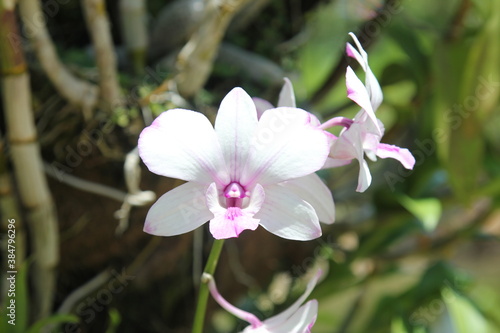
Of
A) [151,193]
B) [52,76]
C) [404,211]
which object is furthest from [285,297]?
[52,76]

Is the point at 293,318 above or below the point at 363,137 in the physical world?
below

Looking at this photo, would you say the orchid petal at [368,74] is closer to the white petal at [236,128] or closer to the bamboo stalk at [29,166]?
the white petal at [236,128]

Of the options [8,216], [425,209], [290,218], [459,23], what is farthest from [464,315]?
[8,216]

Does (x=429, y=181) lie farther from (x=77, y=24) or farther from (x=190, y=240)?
(x=77, y=24)

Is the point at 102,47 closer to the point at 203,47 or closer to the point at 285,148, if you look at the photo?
the point at 203,47

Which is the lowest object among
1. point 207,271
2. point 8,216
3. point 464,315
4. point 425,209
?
point 464,315

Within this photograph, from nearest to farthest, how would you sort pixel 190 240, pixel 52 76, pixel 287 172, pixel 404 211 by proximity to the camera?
pixel 287 172 → pixel 52 76 → pixel 190 240 → pixel 404 211

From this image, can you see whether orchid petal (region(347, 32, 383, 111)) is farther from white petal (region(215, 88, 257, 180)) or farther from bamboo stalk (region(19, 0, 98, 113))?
bamboo stalk (region(19, 0, 98, 113))

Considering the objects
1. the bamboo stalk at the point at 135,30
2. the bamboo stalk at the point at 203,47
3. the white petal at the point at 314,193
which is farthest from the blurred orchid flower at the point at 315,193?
the bamboo stalk at the point at 135,30
